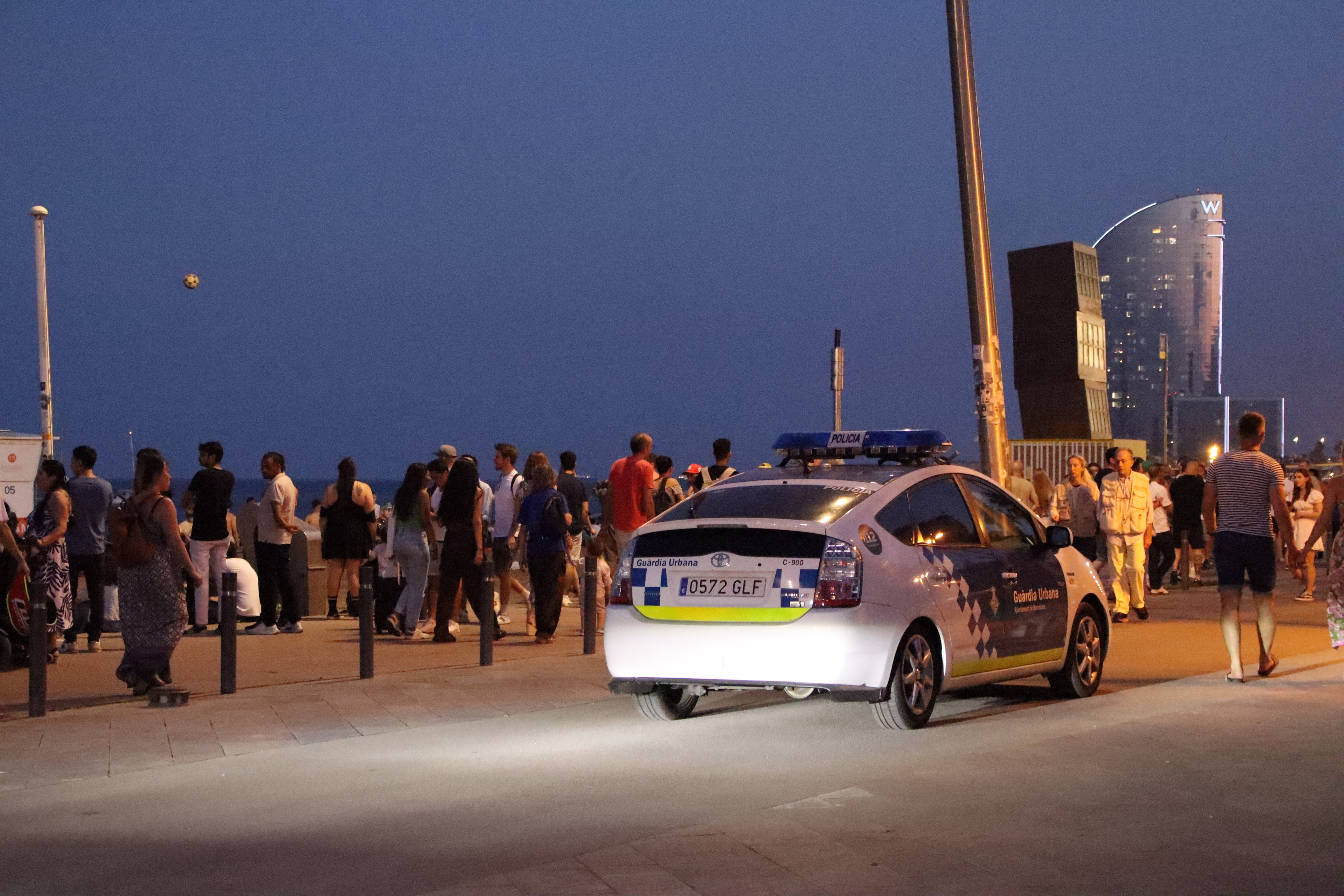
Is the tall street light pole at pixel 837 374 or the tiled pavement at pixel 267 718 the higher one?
the tall street light pole at pixel 837 374

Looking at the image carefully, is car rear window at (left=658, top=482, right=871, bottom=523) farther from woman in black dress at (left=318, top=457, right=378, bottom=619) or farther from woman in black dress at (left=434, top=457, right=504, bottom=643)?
woman in black dress at (left=318, top=457, right=378, bottom=619)

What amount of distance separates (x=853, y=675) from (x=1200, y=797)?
214 centimetres

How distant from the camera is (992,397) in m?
15.9

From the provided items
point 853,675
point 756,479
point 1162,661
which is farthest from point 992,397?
point 853,675

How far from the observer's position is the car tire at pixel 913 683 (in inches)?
368

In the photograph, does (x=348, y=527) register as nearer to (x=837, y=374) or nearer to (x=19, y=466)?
(x=837, y=374)

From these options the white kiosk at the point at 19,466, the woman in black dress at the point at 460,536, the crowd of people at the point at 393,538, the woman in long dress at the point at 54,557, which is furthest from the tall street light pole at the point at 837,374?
the white kiosk at the point at 19,466

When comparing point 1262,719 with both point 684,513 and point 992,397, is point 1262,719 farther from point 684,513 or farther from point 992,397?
point 992,397

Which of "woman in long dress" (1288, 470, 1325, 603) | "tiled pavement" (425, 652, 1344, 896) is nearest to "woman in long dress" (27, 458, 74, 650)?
"tiled pavement" (425, 652, 1344, 896)

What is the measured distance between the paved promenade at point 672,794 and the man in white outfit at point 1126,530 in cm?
526

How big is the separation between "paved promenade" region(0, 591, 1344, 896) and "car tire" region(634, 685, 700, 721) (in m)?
0.11

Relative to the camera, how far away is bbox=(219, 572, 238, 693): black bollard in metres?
11.3

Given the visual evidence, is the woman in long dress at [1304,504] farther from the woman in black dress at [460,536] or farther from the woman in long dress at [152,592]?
the woman in long dress at [152,592]

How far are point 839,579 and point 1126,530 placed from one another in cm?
904
